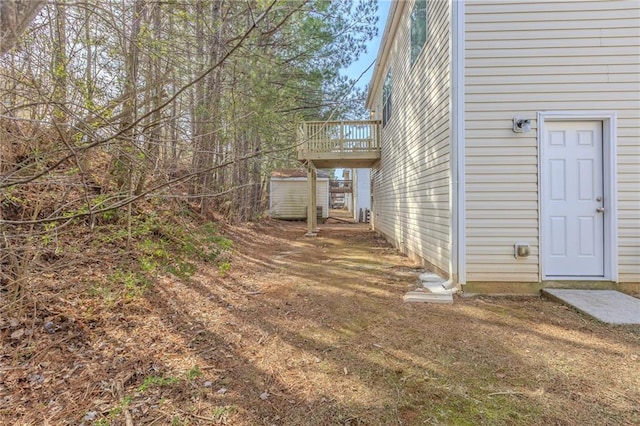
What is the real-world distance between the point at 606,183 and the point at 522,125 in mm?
1315

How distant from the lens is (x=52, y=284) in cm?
331

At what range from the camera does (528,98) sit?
163 inches

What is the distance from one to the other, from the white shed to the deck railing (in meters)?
7.33

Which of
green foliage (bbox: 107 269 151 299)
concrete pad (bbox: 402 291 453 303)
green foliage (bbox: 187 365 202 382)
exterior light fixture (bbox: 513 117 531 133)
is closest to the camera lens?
green foliage (bbox: 187 365 202 382)

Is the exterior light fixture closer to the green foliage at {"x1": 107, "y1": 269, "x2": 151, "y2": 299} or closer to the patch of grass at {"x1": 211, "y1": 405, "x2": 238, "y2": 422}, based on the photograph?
the patch of grass at {"x1": 211, "y1": 405, "x2": 238, "y2": 422}

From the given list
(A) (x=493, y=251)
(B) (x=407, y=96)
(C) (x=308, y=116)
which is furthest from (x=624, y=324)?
(C) (x=308, y=116)

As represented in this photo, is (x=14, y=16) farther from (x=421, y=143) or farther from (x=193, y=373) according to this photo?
(x=421, y=143)

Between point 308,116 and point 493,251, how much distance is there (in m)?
10.1

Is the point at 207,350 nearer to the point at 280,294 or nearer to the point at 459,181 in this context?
the point at 280,294

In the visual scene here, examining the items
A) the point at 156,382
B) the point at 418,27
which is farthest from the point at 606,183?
the point at 156,382

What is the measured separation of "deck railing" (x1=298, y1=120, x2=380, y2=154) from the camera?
10258 millimetres

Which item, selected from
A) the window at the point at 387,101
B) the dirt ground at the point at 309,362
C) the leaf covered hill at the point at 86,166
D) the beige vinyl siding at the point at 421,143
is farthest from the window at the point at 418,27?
the dirt ground at the point at 309,362

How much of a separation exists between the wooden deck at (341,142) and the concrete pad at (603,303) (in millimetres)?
7350

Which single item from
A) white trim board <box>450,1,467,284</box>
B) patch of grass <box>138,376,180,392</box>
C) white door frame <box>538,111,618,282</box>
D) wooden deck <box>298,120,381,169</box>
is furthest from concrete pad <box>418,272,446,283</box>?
wooden deck <box>298,120,381,169</box>
